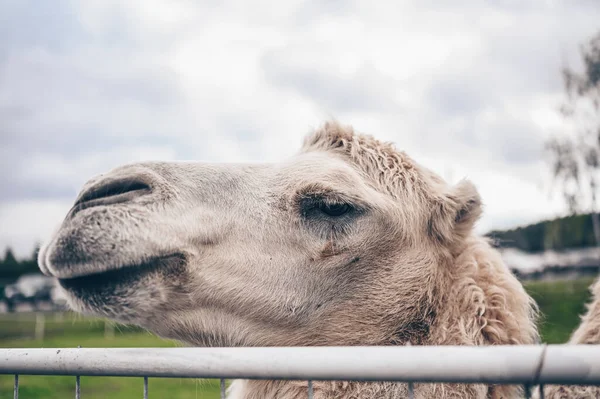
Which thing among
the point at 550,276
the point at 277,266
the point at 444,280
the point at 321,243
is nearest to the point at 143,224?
the point at 277,266

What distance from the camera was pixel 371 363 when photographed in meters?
1.33

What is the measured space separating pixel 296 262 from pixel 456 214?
3.11 feet

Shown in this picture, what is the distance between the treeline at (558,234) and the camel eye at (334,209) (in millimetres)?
29838

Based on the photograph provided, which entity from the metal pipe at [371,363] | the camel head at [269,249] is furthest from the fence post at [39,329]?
the metal pipe at [371,363]

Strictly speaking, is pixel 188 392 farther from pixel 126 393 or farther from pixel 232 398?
pixel 232 398

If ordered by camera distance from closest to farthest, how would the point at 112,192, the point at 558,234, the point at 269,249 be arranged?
the point at 112,192 → the point at 269,249 → the point at 558,234

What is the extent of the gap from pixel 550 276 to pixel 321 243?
137ft

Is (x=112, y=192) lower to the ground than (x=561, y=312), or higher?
higher

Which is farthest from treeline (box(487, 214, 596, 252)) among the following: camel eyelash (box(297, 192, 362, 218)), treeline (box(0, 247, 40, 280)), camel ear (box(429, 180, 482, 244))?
treeline (box(0, 247, 40, 280))

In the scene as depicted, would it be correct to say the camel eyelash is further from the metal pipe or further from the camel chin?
the metal pipe

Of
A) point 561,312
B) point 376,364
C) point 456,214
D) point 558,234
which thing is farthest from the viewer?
point 558,234

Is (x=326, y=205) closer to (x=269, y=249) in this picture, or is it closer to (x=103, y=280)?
(x=269, y=249)

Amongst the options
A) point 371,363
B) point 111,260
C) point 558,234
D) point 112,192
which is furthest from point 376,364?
point 558,234

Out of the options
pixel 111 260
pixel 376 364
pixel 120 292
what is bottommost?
pixel 376 364
